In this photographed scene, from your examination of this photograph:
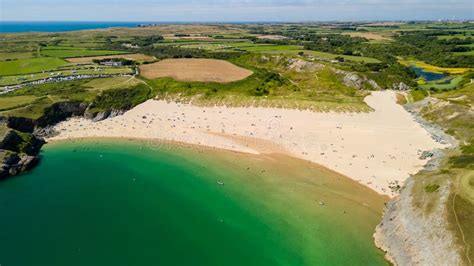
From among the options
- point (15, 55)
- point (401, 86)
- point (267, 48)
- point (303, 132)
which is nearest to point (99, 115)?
point (303, 132)

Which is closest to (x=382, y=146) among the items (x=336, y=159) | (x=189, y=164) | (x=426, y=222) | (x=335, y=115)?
(x=336, y=159)

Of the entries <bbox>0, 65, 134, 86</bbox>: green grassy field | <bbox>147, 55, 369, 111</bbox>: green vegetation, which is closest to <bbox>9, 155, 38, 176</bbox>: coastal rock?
<bbox>147, 55, 369, 111</bbox>: green vegetation

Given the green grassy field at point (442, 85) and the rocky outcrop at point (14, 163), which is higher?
the green grassy field at point (442, 85)

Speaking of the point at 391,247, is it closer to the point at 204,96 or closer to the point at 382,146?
the point at 382,146

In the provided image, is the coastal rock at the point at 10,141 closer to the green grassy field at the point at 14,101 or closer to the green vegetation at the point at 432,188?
the green grassy field at the point at 14,101

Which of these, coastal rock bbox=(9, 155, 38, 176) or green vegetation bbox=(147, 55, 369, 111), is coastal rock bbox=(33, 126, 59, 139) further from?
green vegetation bbox=(147, 55, 369, 111)

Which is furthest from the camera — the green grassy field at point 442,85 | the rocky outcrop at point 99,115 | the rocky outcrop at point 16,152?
the green grassy field at point 442,85

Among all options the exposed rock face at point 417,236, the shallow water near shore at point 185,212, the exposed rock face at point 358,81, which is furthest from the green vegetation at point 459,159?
the exposed rock face at point 358,81

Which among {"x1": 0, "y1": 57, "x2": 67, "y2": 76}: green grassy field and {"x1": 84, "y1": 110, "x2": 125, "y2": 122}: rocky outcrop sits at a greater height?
{"x1": 0, "y1": 57, "x2": 67, "y2": 76}: green grassy field
